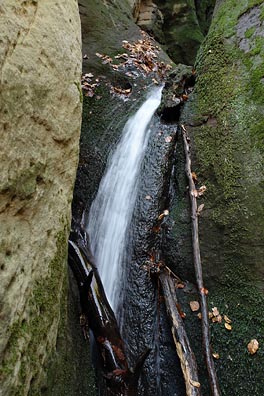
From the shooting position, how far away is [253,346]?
121 inches

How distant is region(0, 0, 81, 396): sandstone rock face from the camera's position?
1.78 m

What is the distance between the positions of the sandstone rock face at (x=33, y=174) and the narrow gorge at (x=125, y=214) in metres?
0.01

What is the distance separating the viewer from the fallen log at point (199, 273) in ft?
9.46

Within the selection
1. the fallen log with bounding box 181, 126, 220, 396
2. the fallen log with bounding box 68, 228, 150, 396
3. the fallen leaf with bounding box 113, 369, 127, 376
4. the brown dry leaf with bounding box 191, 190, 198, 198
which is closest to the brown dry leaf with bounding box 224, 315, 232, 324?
the fallen log with bounding box 181, 126, 220, 396

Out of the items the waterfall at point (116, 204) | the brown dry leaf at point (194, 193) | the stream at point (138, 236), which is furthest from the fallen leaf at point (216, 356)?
the brown dry leaf at point (194, 193)

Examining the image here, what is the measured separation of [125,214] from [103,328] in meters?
1.62

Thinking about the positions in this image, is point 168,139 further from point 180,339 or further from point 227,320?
point 180,339

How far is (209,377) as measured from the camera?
288cm

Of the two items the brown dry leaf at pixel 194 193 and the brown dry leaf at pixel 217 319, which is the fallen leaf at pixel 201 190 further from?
the brown dry leaf at pixel 217 319

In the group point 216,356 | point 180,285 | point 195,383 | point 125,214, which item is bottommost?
point 216,356

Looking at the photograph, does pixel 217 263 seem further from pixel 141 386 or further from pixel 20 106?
pixel 20 106

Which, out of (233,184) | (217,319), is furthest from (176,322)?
(233,184)

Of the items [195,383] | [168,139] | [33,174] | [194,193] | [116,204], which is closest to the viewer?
[33,174]

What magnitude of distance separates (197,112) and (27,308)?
12.6 feet
